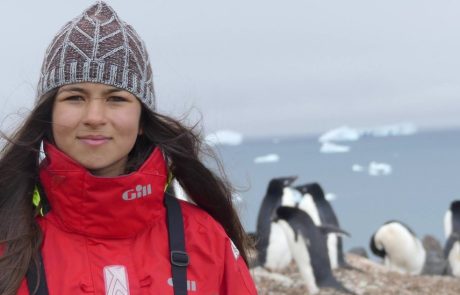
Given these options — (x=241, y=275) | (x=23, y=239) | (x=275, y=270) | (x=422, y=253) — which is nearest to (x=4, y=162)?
(x=23, y=239)

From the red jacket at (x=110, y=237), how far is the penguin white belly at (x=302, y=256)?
15.2 feet

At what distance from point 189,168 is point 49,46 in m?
0.38

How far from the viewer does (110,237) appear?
1385mm

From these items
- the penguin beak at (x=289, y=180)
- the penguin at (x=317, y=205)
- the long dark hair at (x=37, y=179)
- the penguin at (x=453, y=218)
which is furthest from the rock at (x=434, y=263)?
the long dark hair at (x=37, y=179)

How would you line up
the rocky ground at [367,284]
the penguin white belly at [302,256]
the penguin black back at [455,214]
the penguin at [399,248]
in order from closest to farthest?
the rocky ground at [367,284]
the penguin white belly at [302,256]
the penguin at [399,248]
the penguin black back at [455,214]

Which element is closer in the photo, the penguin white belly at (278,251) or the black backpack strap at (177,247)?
the black backpack strap at (177,247)

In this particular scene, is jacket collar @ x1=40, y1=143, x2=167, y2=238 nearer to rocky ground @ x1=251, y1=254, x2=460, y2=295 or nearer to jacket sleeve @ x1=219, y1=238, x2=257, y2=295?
jacket sleeve @ x1=219, y1=238, x2=257, y2=295

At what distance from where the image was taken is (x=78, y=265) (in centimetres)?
134

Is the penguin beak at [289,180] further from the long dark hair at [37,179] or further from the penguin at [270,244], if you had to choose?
the long dark hair at [37,179]

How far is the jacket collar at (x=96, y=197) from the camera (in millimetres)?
1339

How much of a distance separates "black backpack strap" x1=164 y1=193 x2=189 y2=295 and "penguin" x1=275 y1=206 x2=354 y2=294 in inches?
181

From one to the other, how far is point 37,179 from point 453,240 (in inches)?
331

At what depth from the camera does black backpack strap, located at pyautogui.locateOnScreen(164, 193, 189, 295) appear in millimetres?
1387

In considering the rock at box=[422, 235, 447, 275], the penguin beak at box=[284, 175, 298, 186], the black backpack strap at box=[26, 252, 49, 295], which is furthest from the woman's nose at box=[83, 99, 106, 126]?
the penguin beak at box=[284, 175, 298, 186]
